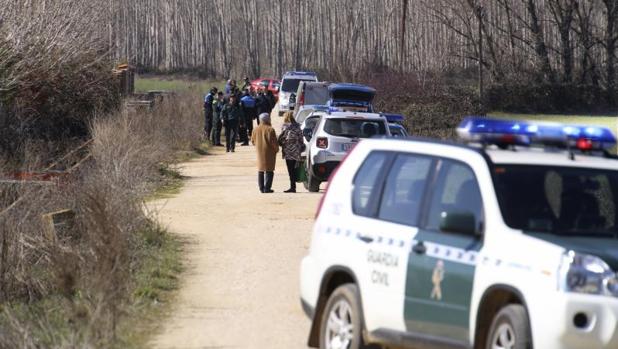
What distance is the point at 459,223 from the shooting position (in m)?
8.04

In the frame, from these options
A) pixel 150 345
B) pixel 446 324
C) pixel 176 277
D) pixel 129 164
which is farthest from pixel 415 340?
pixel 129 164

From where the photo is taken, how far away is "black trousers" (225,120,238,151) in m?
37.4

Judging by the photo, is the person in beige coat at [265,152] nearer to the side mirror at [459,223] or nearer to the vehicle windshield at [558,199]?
the vehicle windshield at [558,199]

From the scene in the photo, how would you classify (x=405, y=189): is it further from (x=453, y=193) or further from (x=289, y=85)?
(x=289, y=85)

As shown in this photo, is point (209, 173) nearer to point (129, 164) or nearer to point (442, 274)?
point (129, 164)

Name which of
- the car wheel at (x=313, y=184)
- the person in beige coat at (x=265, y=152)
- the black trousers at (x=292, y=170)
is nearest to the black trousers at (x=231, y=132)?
the car wheel at (x=313, y=184)

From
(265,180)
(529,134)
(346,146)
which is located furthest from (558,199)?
(346,146)

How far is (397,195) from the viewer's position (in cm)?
912

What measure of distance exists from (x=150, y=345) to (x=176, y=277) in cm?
351

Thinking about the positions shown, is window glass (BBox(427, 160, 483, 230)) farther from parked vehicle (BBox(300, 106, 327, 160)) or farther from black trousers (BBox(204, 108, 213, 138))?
black trousers (BBox(204, 108, 213, 138))

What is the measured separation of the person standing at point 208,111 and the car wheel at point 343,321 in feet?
100

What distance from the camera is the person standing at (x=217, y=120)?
38938mm

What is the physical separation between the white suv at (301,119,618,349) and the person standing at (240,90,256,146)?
29.7m

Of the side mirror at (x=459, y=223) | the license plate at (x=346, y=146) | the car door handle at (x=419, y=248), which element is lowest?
the license plate at (x=346, y=146)
